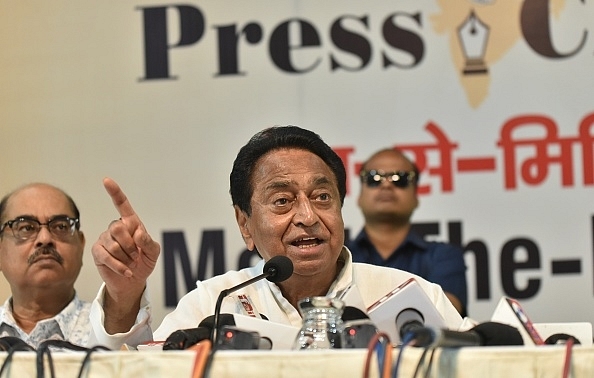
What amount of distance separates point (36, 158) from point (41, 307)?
3.14 ft

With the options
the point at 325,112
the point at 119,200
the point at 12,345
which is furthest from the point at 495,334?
the point at 325,112

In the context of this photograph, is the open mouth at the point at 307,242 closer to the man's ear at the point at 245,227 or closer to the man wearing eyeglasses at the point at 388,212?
the man's ear at the point at 245,227

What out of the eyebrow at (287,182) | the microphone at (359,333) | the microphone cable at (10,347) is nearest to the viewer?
the microphone cable at (10,347)

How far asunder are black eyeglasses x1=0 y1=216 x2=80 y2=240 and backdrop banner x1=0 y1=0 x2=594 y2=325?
0.71 metres

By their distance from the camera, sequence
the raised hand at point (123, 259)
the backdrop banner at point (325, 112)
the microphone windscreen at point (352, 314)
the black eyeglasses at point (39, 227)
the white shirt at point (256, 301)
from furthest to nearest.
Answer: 1. the backdrop banner at point (325, 112)
2. the black eyeglasses at point (39, 227)
3. the white shirt at point (256, 301)
4. the raised hand at point (123, 259)
5. the microphone windscreen at point (352, 314)

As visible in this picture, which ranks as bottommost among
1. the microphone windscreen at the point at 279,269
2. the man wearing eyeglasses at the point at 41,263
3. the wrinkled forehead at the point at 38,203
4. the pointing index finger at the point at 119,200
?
the man wearing eyeglasses at the point at 41,263

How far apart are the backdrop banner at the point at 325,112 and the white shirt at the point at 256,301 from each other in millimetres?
1496

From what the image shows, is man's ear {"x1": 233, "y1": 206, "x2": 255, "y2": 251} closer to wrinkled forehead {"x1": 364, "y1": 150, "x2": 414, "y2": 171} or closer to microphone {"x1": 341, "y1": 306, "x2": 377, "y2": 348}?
microphone {"x1": 341, "y1": 306, "x2": 377, "y2": 348}

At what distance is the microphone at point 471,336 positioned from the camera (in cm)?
143

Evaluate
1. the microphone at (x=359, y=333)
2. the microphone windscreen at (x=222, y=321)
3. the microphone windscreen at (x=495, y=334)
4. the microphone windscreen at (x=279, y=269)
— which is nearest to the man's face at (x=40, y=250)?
the microphone windscreen at (x=279, y=269)

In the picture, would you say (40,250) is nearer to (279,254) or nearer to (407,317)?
(279,254)

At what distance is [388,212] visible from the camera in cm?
412

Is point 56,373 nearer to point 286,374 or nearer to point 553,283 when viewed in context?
point 286,374

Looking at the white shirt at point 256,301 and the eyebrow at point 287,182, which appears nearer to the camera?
the white shirt at point 256,301
